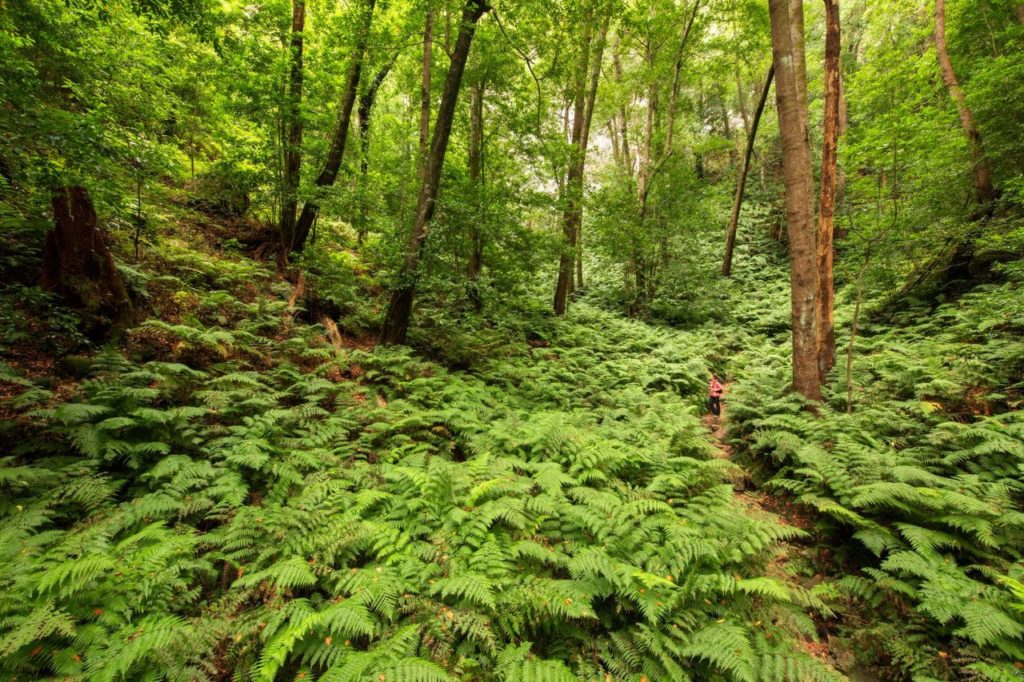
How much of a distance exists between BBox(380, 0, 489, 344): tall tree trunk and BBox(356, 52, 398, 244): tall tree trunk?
234cm

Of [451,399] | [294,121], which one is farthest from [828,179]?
[294,121]

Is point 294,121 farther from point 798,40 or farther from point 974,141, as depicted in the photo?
point 974,141

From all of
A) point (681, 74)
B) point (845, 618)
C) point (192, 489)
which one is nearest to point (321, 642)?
point (192, 489)

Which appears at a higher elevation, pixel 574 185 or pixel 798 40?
pixel 798 40

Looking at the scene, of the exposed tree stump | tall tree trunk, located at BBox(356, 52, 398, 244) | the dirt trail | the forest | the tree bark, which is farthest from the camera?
the tree bark

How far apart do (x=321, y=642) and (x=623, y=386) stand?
8275 mm

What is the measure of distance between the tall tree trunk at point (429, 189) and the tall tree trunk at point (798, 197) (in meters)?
5.69

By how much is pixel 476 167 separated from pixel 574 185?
315cm

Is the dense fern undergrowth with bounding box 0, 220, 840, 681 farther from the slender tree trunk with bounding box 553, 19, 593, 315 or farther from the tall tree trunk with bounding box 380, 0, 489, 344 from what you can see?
the slender tree trunk with bounding box 553, 19, 593, 315

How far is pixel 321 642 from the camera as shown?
2865 millimetres

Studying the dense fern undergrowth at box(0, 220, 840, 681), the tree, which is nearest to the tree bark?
the tree

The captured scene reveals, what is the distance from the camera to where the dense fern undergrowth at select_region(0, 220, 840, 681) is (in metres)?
2.78

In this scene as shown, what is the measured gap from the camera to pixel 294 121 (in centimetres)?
1005

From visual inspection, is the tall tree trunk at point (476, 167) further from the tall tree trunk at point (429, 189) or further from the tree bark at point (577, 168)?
the tree bark at point (577, 168)
